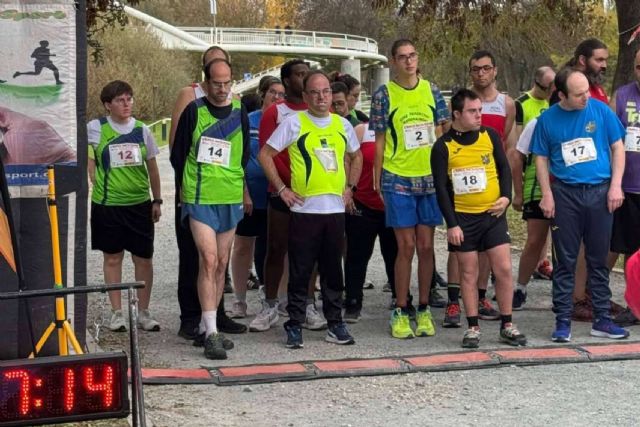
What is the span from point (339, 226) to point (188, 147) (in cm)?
120

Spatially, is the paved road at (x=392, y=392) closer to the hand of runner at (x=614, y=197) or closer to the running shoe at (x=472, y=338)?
the running shoe at (x=472, y=338)

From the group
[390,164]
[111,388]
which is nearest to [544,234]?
[390,164]

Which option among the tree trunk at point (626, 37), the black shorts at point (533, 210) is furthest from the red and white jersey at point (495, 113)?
the tree trunk at point (626, 37)

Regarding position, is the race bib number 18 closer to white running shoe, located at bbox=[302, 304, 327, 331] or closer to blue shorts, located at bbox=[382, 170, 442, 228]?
blue shorts, located at bbox=[382, 170, 442, 228]

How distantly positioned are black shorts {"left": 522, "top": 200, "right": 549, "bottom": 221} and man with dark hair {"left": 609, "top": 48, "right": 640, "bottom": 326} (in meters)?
0.65

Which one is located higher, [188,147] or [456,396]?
[188,147]

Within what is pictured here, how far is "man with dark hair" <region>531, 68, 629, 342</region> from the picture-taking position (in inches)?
325

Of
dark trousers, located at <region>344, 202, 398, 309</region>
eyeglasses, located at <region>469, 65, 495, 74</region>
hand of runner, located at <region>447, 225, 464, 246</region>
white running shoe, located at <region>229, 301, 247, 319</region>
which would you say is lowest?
white running shoe, located at <region>229, 301, 247, 319</region>

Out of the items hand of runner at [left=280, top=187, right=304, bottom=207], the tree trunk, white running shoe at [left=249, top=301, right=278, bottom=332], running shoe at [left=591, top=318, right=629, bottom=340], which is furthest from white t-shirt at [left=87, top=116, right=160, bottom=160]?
the tree trunk

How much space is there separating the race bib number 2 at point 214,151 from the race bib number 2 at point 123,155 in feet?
2.85

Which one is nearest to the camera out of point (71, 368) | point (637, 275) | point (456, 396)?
point (637, 275)

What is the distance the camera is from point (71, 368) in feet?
14.9

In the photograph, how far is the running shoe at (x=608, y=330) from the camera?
8.32 metres

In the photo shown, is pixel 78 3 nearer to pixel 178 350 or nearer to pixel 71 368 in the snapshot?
pixel 178 350
